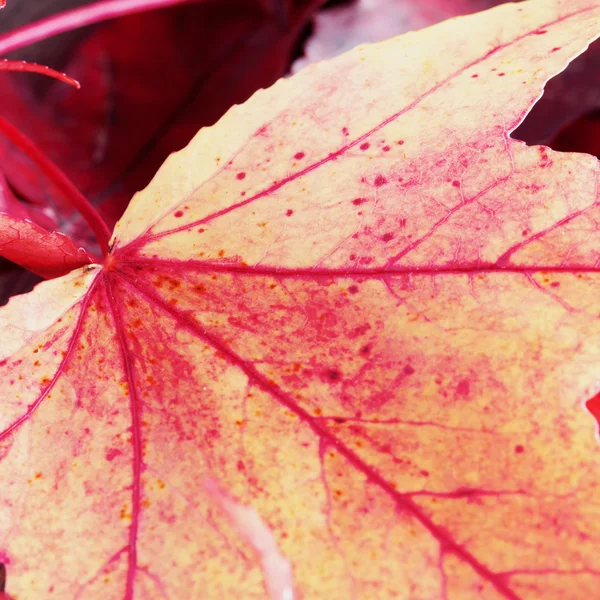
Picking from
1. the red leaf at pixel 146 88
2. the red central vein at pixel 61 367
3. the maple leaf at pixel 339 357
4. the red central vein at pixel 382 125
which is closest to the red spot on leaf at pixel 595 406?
the maple leaf at pixel 339 357

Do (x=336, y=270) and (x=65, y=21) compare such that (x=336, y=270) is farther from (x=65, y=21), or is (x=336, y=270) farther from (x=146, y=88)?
(x=146, y=88)

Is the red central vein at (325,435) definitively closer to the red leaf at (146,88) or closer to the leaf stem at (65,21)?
the leaf stem at (65,21)

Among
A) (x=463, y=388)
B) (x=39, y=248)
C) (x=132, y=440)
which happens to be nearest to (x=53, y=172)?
(x=39, y=248)

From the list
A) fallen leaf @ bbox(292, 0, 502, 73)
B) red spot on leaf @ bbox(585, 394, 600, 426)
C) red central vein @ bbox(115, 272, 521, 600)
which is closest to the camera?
red central vein @ bbox(115, 272, 521, 600)

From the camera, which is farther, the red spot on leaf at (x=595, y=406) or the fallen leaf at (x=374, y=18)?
the fallen leaf at (x=374, y=18)

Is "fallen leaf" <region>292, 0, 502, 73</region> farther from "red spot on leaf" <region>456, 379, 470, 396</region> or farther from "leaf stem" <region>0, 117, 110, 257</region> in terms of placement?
"red spot on leaf" <region>456, 379, 470, 396</region>

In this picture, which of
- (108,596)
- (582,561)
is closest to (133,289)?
(108,596)

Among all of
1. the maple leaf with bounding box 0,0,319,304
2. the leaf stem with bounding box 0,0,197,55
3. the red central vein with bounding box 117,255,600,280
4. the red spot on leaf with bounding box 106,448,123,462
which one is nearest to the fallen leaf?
the maple leaf with bounding box 0,0,319,304
